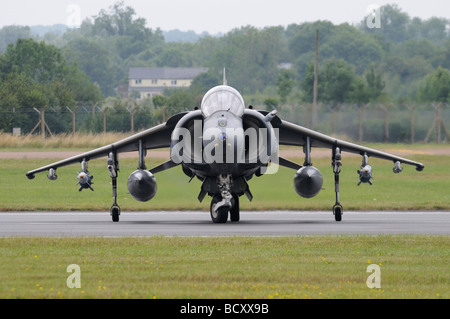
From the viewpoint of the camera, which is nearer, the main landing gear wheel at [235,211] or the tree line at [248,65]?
the main landing gear wheel at [235,211]

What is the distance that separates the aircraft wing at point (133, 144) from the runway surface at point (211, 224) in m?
1.48

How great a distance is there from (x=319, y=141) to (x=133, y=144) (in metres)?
5.05

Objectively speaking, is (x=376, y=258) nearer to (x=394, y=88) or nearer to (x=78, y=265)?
(x=78, y=265)

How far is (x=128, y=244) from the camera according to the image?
18203 mm

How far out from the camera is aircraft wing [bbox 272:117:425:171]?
1006 inches

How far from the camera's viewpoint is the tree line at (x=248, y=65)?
59.8 metres

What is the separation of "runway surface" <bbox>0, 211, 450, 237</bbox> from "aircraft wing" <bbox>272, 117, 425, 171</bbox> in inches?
64.1

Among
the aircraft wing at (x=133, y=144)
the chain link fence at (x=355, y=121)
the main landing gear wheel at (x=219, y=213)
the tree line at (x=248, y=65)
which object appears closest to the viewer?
the main landing gear wheel at (x=219, y=213)

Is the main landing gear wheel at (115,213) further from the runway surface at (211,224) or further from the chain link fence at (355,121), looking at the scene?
the chain link fence at (355,121)

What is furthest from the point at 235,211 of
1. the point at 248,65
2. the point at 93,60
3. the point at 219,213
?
the point at 93,60

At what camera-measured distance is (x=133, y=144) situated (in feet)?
85.3

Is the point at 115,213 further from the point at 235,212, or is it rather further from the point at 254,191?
the point at 254,191

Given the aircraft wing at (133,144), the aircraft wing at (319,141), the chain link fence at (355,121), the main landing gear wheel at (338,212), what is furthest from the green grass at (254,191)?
→ the chain link fence at (355,121)
